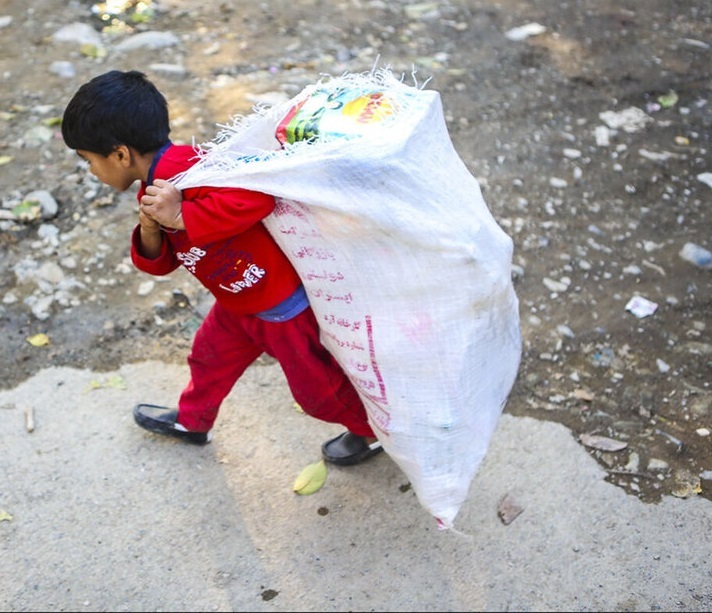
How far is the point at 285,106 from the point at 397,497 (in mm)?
1204

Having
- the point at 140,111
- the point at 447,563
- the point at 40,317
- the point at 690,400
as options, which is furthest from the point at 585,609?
the point at 40,317

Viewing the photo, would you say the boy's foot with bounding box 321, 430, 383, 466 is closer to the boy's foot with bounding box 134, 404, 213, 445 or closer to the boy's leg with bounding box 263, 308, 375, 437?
the boy's leg with bounding box 263, 308, 375, 437

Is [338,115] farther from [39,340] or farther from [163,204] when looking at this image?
[39,340]

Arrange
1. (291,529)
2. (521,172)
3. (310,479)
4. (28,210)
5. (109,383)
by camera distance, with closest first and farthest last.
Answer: (291,529) < (310,479) < (109,383) < (28,210) < (521,172)

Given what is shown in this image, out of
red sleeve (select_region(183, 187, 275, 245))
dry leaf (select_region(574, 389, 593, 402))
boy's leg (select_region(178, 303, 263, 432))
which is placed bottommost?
dry leaf (select_region(574, 389, 593, 402))

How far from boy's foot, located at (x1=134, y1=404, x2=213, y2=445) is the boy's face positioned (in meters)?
0.83

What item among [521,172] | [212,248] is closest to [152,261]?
[212,248]

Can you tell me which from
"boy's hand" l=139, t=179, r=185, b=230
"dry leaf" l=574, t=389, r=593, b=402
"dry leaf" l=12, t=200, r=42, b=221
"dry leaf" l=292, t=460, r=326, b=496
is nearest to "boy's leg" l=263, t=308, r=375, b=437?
"dry leaf" l=292, t=460, r=326, b=496

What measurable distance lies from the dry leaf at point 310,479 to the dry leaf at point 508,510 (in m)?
0.54

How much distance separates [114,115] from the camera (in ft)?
6.03

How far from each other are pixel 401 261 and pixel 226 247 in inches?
17.2

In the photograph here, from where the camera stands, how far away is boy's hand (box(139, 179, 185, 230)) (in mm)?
1794

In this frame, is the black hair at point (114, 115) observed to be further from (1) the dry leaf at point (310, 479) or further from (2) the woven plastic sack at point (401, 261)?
(1) the dry leaf at point (310, 479)

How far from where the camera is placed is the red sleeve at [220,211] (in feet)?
5.83
